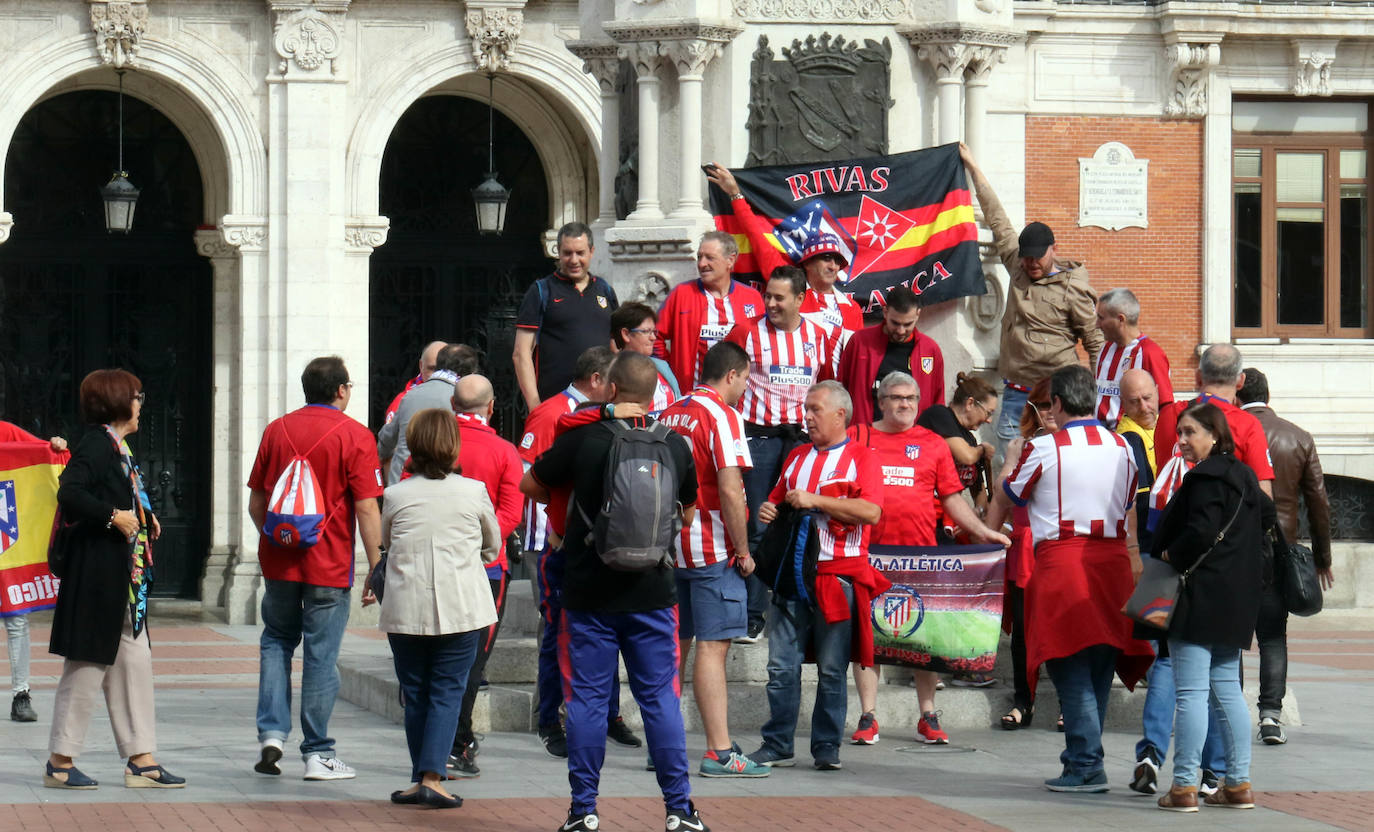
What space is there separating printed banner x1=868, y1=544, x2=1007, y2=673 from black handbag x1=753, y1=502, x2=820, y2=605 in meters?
1.01

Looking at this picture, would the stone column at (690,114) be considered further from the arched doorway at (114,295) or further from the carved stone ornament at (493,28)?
the arched doorway at (114,295)

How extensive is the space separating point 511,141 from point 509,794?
599 inches

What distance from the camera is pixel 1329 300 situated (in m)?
23.8

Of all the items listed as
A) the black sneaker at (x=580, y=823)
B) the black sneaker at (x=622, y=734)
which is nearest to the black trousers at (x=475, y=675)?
the black sneaker at (x=622, y=734)

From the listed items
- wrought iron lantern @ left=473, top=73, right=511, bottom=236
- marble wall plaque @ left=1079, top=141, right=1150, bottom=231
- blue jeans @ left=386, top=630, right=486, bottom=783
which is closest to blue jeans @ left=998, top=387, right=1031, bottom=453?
blue jeans @ left=386, top=630, right=486, bottom=783

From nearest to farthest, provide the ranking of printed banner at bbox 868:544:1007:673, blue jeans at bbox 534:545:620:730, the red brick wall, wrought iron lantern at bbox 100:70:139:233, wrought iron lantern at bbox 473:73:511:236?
blue jeans at bbox 534:545:620:730 → printed banner at bbox 868:544:1007:673 → wrought iron lantern at bbox 100:70:139:233 → wrought iron lantern at bbox 473:73:511:236 → the red brick wall

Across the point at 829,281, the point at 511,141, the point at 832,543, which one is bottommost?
the point at 832,543

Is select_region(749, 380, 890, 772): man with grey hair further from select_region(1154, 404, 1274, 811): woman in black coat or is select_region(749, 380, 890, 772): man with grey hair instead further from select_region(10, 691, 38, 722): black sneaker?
select_region(10, 691, 38, 722): black sneaker

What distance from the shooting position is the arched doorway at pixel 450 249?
2344 cm

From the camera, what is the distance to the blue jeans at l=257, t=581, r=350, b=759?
31.5 ft

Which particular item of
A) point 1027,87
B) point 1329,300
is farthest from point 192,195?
point 1329,300

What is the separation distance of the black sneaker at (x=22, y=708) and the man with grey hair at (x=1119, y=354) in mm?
5851

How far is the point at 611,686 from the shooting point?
27.5ft

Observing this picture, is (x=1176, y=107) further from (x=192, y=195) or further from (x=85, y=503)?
(x=85, y=503)
